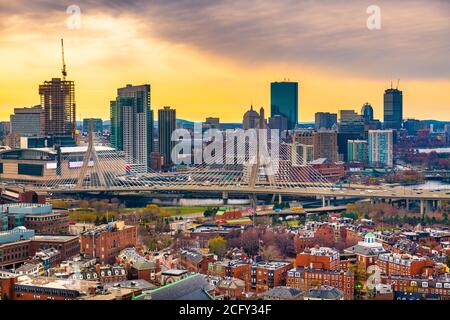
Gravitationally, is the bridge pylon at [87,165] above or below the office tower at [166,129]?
below

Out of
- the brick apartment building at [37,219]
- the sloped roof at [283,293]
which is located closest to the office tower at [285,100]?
the brick apartment building at [37,219]

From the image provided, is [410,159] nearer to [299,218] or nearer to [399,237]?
[299,218]

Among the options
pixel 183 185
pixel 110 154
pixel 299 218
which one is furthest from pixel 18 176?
pixel 299 218

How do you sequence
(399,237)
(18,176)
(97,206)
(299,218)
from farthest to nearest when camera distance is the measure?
(18,176)
(97,206)
(299,218)
(399,237)

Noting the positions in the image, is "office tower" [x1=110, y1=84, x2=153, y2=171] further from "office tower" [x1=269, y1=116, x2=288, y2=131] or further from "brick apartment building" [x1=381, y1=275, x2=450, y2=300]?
"brick apartment building" [x1=381, y1=275, x2=450, y2=300]

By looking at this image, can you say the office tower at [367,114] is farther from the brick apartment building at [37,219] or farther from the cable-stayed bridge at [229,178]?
the brick apartment building at [37,219]

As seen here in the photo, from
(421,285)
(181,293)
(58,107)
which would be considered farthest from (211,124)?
(181,293)

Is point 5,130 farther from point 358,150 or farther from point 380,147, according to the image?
point 380,147
